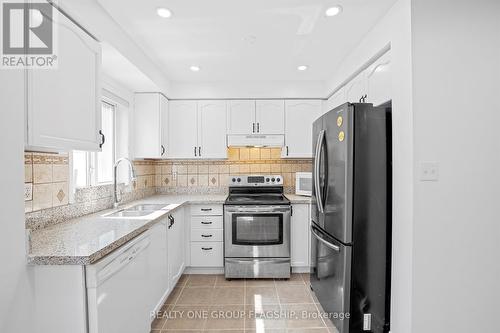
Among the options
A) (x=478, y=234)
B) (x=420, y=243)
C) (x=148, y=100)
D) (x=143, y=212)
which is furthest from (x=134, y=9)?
(x=478, y=234)

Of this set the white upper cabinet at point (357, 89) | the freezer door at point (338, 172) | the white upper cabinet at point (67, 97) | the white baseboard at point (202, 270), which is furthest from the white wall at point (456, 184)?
the white baseboard at point (202, 270)

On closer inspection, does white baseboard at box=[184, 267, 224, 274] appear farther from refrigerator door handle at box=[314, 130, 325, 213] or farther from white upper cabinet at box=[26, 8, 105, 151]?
white upper cabinet at box=[26, 8, 105, 151]

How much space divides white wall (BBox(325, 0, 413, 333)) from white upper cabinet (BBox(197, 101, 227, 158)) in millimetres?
2053

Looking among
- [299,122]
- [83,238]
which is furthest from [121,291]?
[299,122]

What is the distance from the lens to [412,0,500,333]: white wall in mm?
1572

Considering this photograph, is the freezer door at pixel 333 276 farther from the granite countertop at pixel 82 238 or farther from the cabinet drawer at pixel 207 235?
the granite countertop at pixel 82 238

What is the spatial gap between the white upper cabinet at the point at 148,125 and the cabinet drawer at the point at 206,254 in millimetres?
1178

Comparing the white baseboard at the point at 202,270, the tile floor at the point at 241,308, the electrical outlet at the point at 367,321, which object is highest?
the electrical outlet at the point at 367,321

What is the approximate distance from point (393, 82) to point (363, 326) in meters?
1.68

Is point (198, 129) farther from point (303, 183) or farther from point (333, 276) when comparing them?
point (333, 276)

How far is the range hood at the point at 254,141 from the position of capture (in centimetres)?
331

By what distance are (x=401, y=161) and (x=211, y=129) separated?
7.56 feet

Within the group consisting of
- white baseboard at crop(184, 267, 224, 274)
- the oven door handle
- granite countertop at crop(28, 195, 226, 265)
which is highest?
→ granite countertop at crop(28, 195, 226, 265)

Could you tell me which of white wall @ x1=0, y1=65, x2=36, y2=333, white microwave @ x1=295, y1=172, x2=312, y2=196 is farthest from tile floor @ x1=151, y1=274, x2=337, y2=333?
white wall @ x1=0, y1=65, x2=36, y2=333
